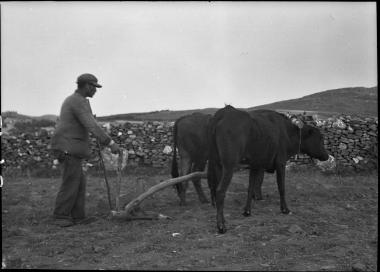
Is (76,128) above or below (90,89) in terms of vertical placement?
below

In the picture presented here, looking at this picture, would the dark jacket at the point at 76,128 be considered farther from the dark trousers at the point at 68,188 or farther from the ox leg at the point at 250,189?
the ox leg at the point at 250,189

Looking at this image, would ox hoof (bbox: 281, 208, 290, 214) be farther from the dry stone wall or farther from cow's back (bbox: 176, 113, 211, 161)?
the dry stone wall

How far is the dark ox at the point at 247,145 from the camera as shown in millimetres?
6391

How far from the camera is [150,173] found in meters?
13.6

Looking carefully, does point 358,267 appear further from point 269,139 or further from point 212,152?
point 269,139

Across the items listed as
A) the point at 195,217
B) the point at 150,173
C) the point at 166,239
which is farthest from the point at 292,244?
the point at 150,173

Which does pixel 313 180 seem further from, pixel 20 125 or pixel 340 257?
pixel 20 125

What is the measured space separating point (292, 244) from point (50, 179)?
29.8 feet

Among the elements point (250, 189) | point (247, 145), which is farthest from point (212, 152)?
point (250, 189)

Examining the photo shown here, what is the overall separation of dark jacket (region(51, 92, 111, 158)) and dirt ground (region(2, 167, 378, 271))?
3.93ft

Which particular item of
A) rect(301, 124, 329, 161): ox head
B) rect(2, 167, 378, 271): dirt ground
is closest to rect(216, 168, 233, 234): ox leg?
rect(2, 167, 378, 271): dirt ground

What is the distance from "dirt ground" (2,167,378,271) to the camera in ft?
15.3

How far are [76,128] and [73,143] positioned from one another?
0.24 meters

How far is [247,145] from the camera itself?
6906 millimetres
